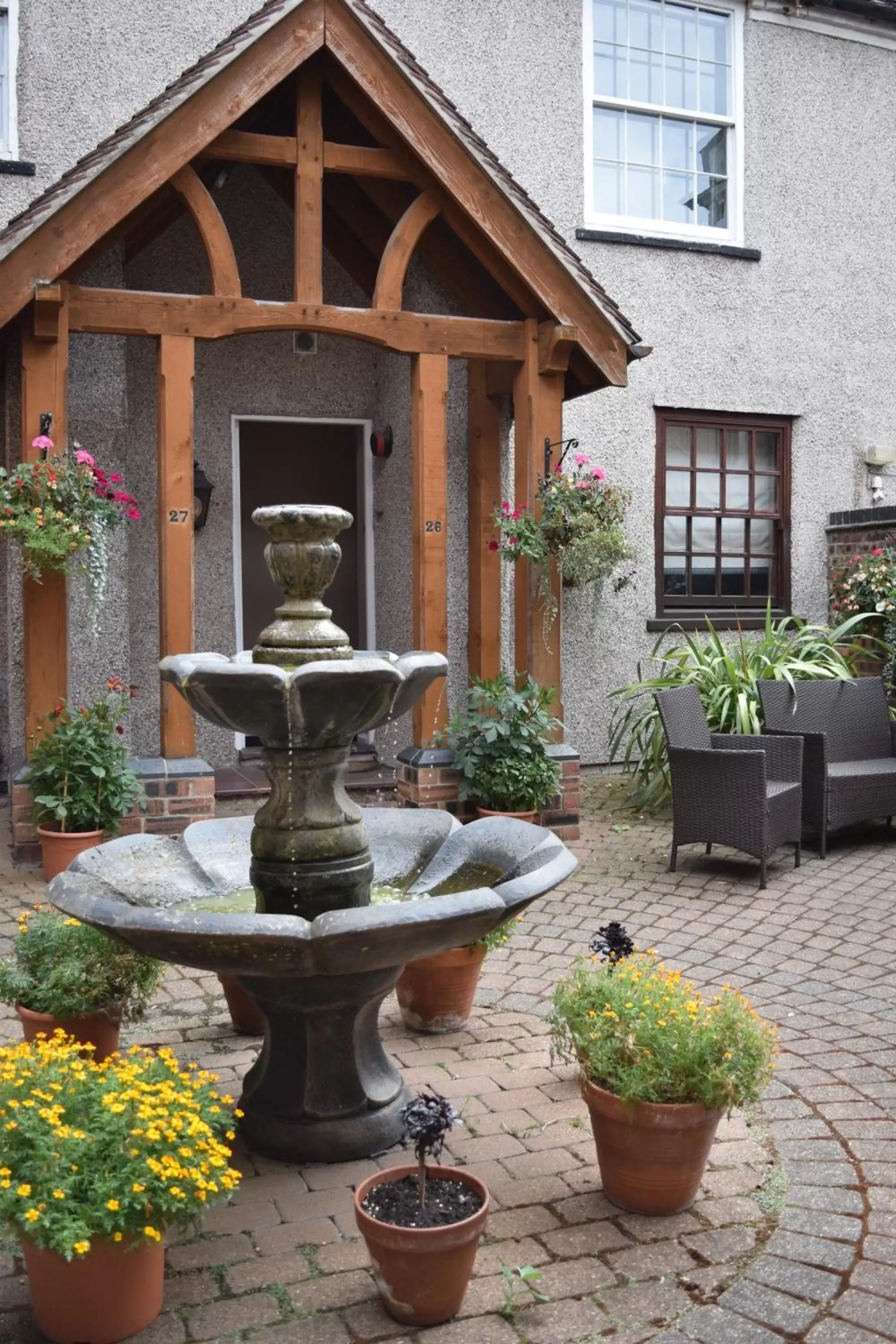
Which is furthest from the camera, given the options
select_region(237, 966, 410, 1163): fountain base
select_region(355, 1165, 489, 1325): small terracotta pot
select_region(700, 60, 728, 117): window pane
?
select_region(700, 60, 728, 117): window pane

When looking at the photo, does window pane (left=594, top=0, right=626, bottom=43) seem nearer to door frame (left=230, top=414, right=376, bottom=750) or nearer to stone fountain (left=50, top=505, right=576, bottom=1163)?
door frame (left=230, top=414, right=376, bottom=750)

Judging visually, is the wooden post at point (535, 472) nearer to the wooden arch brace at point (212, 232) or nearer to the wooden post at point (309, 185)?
the wooden post at point (309, 185)

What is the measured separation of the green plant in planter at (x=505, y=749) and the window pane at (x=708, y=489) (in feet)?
12.6

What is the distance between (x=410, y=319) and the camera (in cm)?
731

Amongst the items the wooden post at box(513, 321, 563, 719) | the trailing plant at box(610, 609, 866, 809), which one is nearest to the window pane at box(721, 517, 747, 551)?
the trailing plant at box(610, 609, 866, 809)

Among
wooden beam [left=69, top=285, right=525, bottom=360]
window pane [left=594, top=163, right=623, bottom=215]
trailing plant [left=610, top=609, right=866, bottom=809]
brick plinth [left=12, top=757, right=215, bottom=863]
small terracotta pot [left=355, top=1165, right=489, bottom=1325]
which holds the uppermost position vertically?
window pane [left=594, top=163, right=623, bottom=215]

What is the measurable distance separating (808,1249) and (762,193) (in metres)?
9.60

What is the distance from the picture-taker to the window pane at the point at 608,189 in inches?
399

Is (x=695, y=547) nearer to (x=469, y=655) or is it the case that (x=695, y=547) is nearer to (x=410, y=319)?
(x=469, y=655)

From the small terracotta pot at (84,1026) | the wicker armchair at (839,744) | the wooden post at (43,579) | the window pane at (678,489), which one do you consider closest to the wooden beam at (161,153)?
the wooden post at (43,579)

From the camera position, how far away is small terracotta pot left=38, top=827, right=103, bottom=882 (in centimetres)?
634

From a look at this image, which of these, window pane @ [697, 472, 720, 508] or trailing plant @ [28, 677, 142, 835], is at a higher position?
window pane @ [697, 472, 720, 508]

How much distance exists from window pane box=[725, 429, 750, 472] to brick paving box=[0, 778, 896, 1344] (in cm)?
605

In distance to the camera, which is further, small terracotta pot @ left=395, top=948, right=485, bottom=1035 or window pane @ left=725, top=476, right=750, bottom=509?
window pane @ left=725, top=476, right=750, bottom=509
